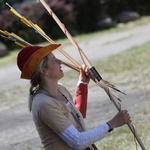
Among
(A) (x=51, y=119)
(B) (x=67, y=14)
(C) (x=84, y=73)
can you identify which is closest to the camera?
(A) (x=51, y=119)

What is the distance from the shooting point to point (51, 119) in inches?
139

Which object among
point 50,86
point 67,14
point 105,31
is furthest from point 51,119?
point 67,14

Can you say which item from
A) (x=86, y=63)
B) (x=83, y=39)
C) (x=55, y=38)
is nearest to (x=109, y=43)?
(x=83, y=39)

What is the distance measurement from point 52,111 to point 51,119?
5 centimetres

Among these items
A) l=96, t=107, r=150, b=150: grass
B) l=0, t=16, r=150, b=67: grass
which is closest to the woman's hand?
l=96, t=107, r=150, b=150: grass

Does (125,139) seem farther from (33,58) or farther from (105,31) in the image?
(105,31)

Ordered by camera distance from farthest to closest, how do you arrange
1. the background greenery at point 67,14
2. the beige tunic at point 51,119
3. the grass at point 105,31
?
the background greenery at point 67,14 < the grass at point 105,31 < the beige tunic at point 51,119

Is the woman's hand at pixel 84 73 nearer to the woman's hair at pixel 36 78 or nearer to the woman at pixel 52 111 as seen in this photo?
the woman at pixel 52 111

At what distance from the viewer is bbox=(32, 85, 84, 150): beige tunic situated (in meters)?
3.53

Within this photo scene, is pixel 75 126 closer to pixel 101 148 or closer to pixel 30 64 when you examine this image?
pixel 30 64

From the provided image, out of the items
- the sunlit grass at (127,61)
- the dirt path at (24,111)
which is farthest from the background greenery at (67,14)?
the sunlit grass at (127,61)

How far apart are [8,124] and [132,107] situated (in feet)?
6.19

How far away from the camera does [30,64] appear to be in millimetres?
3619

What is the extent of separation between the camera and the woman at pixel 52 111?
11.6 ft
